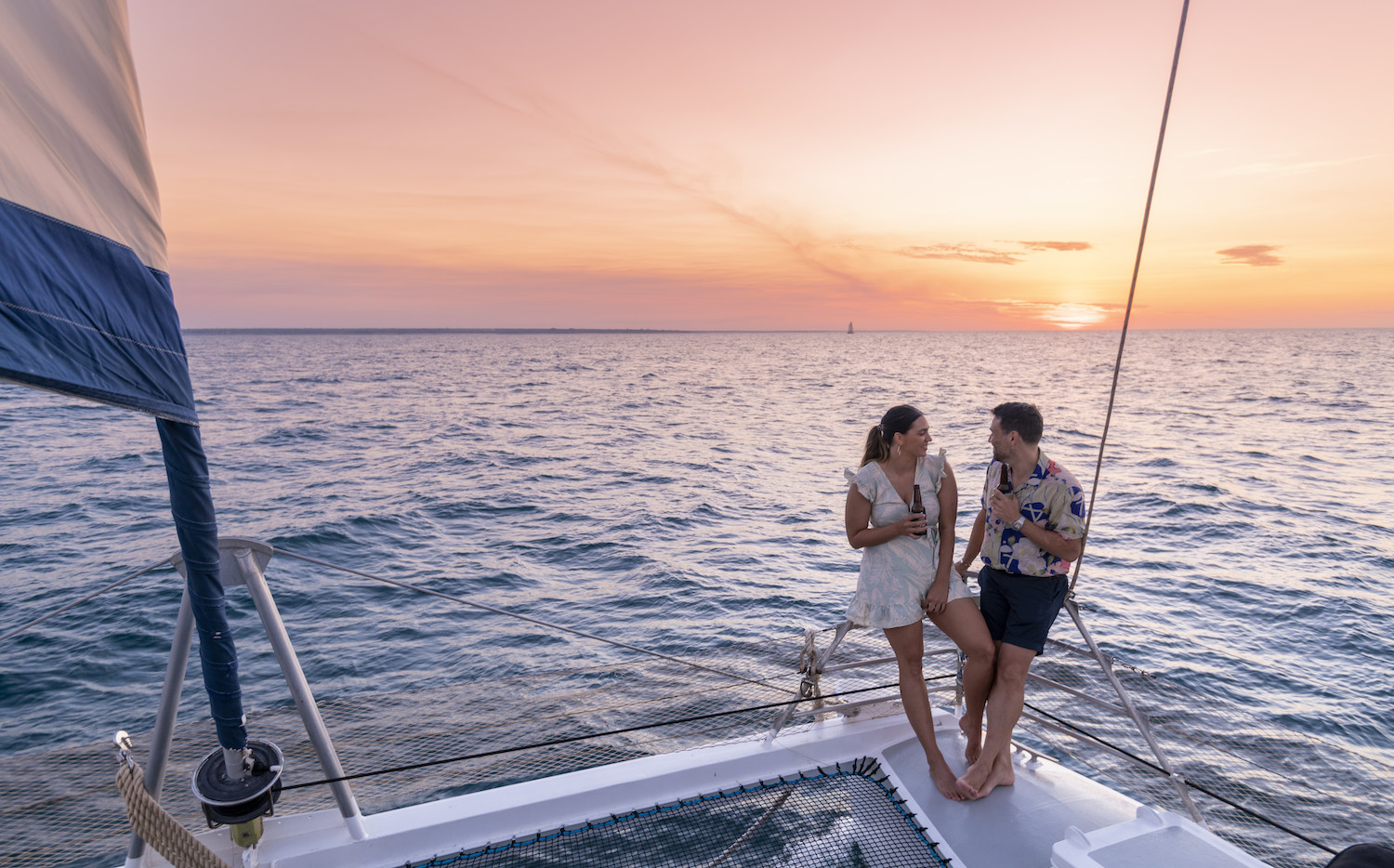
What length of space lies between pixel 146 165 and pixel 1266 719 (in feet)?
25.4

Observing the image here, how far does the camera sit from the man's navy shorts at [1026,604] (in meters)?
2.89

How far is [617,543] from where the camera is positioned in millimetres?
10648

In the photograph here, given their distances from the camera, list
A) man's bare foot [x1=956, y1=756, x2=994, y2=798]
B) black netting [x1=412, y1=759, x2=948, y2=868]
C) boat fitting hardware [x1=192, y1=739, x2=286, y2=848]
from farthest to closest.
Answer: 1. man's bare foot [x1=956, y1=756, x2=994, y2=798]
2. black netting [x1=412, y1=759, x2=948, y2=868]
3. boat fitting hardware [x1=192, y1=739, x2=286, y2=848]

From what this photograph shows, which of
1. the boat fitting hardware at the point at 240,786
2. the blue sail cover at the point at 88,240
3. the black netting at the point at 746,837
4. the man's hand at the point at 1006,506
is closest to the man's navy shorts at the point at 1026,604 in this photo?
the man's hand at the point at 1006,506

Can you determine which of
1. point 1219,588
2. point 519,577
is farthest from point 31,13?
point 1219,588

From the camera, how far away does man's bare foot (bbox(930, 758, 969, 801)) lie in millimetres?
2793

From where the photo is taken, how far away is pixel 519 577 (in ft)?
30.3

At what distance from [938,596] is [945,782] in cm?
72

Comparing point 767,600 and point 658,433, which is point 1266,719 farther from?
point 658,433

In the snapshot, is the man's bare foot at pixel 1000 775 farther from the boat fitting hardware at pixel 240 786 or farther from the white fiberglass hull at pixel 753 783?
the boat fitting hardware at pixel 240 786

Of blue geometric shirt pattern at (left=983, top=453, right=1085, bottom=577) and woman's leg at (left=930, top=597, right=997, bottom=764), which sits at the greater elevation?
blue geometric shirt pattern at (left=983, top=453, right=1085, bottom=577)

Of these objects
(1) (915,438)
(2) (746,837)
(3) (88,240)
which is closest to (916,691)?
(2) (746,837)

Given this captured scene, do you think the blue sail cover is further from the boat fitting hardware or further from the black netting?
the black netting

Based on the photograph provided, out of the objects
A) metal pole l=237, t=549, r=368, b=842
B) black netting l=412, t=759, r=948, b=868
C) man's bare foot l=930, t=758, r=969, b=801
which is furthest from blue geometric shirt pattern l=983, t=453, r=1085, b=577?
metal pole l=237, t=549, r=368, b=842
